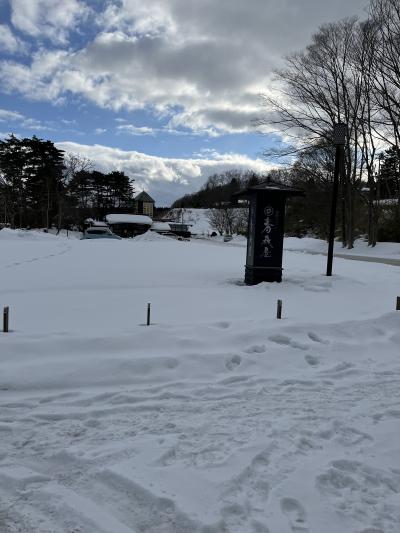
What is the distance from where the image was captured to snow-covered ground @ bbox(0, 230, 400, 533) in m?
2.58

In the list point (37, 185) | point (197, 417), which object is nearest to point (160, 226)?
point (37, 185)

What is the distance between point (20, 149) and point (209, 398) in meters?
58.6

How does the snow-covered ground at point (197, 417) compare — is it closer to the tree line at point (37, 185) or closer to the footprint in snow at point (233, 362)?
the footprint in snow at point (233, 362)

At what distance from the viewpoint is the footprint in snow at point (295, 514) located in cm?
245

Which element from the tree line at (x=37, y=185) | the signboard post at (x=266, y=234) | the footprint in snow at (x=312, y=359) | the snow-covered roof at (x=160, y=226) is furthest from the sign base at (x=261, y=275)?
the snow-covered roof at (x=160, y=226)

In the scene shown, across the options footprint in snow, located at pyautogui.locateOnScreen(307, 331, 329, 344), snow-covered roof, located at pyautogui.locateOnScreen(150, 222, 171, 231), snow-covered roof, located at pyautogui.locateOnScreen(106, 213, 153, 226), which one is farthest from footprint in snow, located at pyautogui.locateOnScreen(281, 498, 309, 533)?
snow-covered roof, located at pyautogui.locateOnScreen(150, 222, 171, 231)

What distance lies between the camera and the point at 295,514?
2.56m

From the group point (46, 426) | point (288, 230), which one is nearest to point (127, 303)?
point (46, 426)

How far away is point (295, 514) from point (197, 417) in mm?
1400

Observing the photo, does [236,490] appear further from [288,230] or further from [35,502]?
[288,230]

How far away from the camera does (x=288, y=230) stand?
5744 centimetres

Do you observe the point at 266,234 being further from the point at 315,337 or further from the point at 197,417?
the point at 197,417

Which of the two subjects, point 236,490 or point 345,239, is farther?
point 345,239

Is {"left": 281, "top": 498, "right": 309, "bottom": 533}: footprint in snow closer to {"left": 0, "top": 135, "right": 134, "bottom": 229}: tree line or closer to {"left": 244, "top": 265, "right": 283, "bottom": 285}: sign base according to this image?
{"left": 244, "top": 265, "right": 283, "bottom": 285}: sign base
